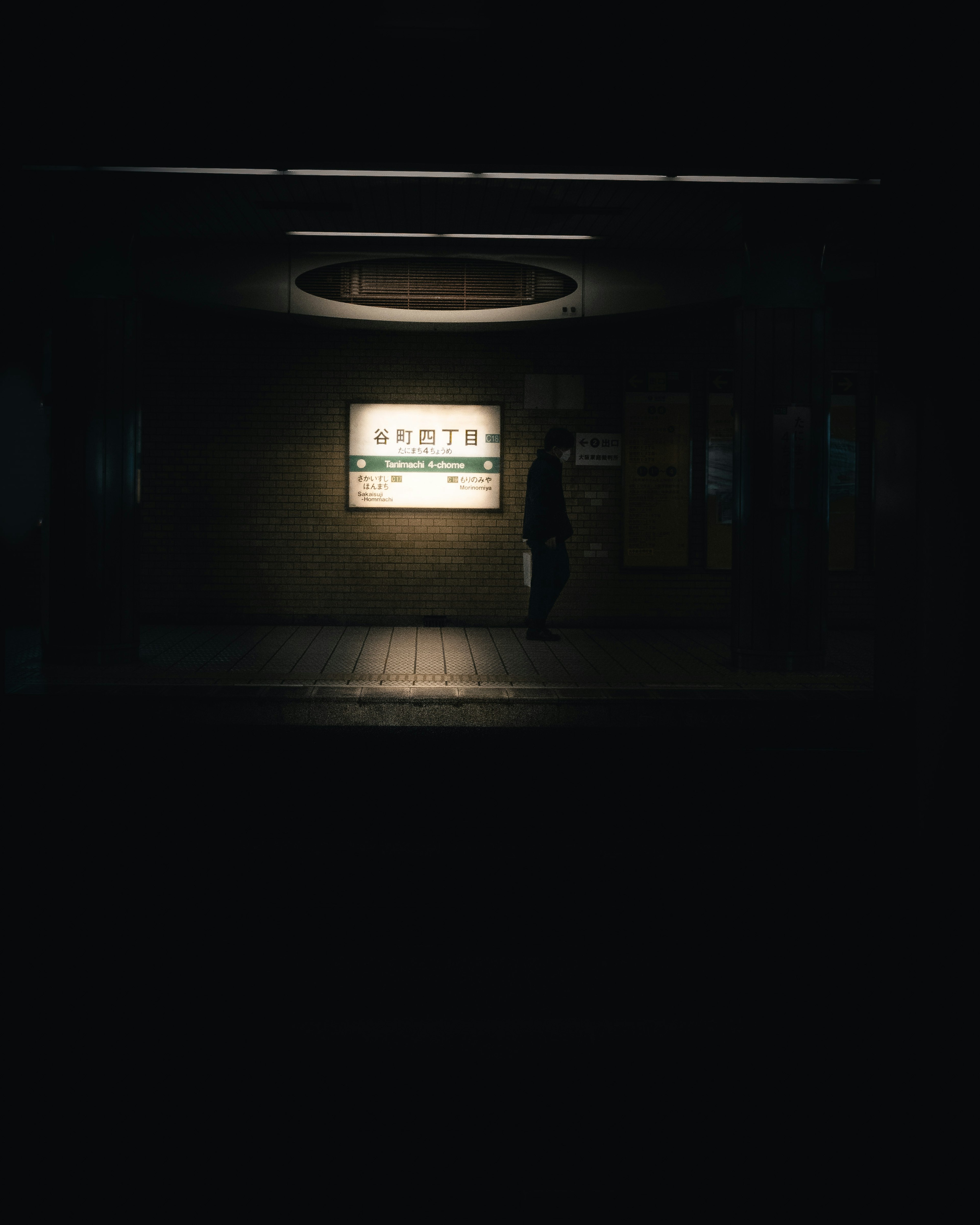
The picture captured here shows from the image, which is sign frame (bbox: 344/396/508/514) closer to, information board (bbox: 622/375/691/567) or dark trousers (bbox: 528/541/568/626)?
information board (bbox: 622/375/691/567)

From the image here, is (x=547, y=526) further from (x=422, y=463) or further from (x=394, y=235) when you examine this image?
(x=394, y=235)

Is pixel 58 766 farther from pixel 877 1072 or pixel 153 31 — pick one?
pixel 877 1072

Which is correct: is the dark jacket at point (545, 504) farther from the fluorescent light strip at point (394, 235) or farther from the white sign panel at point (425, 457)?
the fluorescent light strip at point (394, 235)

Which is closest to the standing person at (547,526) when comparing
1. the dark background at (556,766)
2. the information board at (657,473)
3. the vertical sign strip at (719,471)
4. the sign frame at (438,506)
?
the sign frame at (438,506)

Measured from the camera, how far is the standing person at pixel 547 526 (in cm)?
1098

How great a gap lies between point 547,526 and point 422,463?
2347mm

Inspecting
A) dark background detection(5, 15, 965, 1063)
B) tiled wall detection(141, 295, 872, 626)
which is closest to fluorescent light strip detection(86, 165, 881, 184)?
dark background detection(5, 15, 965, 1063)

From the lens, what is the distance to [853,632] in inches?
507

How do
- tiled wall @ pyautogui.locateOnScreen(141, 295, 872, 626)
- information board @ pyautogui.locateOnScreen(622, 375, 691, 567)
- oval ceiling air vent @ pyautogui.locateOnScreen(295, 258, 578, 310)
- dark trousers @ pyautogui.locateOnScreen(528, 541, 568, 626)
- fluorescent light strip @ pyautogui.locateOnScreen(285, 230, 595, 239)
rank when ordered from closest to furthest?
1. fluorescent light strip @ pyautogui.locateOnScreen(285, 230, 595, 239)
2. dark trousers @ pyautogui.locateOnScreen(528, 541, 568, 626)
3. oval ceiling air vent @ pyautogui.locateOnScreen(295, 258, 578, 310)
4. tiled wall @ pyautogui.locateOnScreen(141, 295, 872, 626)
5. information board @ pyautogui.locateOnScreen(622, 375, 691, 567)

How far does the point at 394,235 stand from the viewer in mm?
11039

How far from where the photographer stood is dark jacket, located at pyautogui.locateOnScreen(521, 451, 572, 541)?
11.0 metres

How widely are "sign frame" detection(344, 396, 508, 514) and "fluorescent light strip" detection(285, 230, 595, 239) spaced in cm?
197

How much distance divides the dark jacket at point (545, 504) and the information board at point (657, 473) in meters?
1.84

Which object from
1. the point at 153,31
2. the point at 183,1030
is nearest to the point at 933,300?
the point at 183,1030
